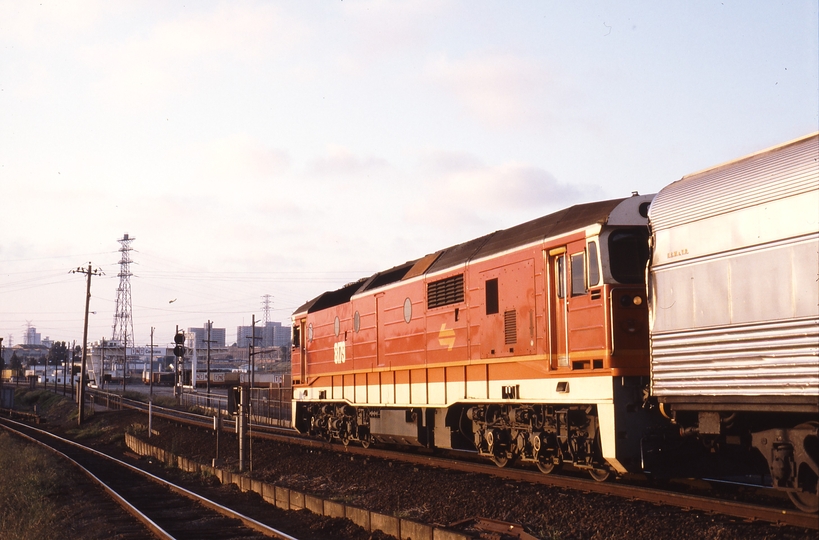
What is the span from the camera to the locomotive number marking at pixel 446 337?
18938 millimetres

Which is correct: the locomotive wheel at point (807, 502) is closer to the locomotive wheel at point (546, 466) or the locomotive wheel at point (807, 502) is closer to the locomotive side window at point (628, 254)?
the locomotive side window at point (628, 254)

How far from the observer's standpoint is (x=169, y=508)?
1764 cm

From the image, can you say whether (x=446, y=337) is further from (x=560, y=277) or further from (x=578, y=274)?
(x=578, y=274)

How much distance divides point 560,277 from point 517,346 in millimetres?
2008

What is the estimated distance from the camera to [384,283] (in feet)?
76.2

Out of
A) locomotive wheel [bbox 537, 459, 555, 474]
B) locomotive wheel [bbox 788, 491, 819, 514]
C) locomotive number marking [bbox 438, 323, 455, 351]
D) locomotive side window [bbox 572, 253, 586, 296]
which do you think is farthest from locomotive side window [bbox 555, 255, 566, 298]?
locomotive wheel [bbox 788, 491, 819, 514]

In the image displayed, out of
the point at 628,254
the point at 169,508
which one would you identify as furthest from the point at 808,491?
the point at 169,508

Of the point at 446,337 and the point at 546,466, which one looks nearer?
the point at 546,466

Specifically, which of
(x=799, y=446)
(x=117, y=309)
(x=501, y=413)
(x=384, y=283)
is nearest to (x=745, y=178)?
(x=799, y=446)

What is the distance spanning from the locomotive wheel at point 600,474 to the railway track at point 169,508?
5643mm

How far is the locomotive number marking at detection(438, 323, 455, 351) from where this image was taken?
1894 centimetres

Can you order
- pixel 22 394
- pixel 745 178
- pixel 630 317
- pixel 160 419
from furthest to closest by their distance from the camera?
pixel 22 394
pixel 160 419
pixel 630 317
pixel 745 178

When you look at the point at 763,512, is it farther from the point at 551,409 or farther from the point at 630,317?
the point at 551,409

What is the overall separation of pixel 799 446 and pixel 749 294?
189 cm
